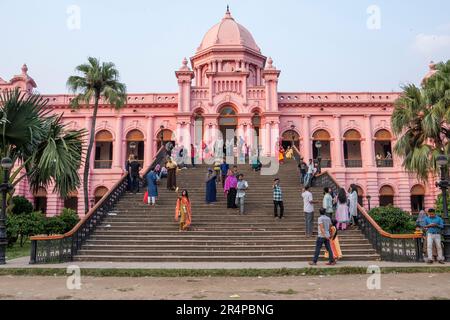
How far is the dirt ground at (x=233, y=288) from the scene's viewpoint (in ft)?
23.1

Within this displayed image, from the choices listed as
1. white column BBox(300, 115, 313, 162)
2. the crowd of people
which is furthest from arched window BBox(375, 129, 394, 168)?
the crowd of people

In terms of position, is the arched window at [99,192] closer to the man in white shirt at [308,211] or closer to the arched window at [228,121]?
the arched window at [228,121]

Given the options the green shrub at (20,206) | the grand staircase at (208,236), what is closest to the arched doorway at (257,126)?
the grand staircase at (208,236)

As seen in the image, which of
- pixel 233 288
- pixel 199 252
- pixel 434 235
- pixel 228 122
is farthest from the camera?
pixel 228 122

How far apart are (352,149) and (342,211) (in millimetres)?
22826

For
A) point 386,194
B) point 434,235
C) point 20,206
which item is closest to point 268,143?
point 386,194

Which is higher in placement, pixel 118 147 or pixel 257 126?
pixel 257 126

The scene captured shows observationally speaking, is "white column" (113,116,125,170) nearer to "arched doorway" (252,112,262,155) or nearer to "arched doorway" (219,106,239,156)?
"arched doorway" (219,106,239,156)

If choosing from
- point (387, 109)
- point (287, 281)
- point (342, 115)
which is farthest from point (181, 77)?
point (287, 281)

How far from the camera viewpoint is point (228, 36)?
1563 inches

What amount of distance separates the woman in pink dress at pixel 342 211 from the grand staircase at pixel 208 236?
0.35 metres

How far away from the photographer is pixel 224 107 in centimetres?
3191

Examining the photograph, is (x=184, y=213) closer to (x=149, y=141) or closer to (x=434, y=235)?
(x=434, y=235)

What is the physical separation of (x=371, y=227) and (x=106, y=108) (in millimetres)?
26395
